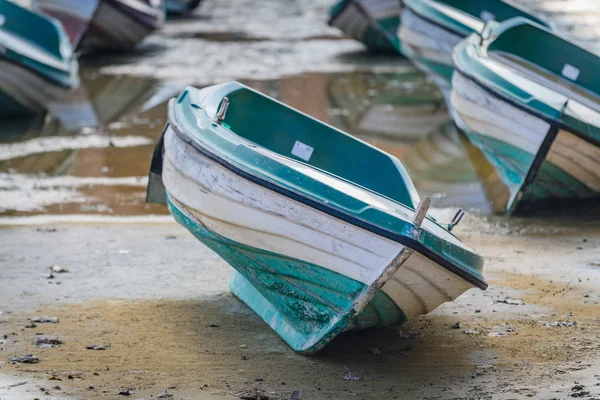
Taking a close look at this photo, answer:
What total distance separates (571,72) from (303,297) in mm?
4809

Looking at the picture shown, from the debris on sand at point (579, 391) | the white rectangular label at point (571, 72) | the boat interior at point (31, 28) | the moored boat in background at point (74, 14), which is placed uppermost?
the white rectangular label at point (571, 72)

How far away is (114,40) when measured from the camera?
1470cm

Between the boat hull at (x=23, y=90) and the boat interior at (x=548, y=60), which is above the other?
the boat interior at (x=548, y=60)

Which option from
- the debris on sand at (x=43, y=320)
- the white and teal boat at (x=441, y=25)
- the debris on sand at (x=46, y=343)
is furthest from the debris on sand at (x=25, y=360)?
the white and teal boat at (x=441, y=25)

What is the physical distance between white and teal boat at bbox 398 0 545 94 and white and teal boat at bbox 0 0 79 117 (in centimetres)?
391

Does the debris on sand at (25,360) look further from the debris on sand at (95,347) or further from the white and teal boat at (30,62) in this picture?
the white and teal boat at (30,62)

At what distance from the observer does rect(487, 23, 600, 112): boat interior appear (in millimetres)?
8352

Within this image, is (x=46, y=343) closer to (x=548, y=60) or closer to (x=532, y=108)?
(x=532, y=108)

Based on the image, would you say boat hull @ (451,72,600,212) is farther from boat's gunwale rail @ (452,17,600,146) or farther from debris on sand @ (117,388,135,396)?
debris on sand @ (117,388,135,396)

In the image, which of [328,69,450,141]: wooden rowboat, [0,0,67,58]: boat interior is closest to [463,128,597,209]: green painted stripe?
[328,69,450,141]: wooden rowboat

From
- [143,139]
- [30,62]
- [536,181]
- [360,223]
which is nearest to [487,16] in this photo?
[143,139]

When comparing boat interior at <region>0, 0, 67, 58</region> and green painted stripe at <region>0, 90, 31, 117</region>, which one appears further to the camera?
boat interior at <region>0, 0, 67, 58</region>

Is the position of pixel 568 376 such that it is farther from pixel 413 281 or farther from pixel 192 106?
pixel 192 106

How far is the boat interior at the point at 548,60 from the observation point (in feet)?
27.4
